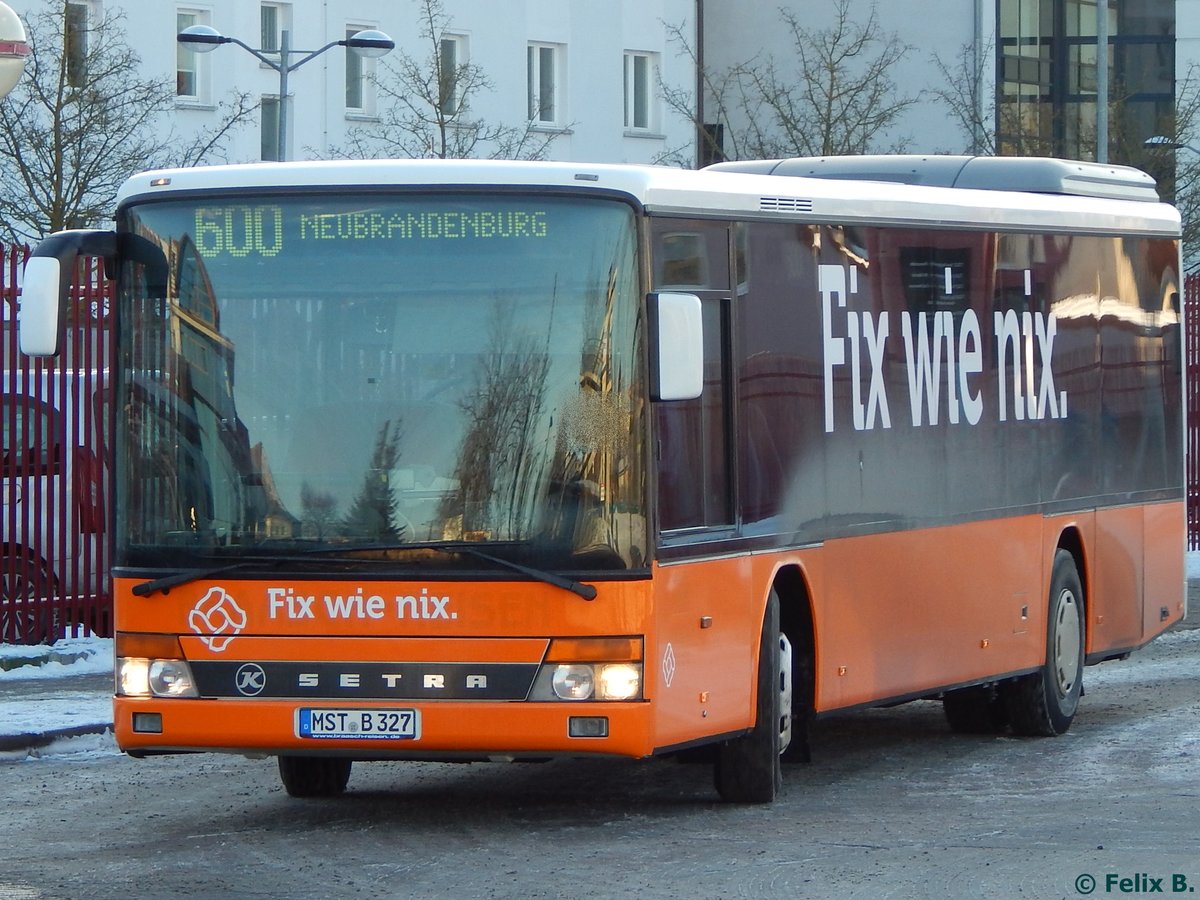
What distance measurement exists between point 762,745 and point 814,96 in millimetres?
36831

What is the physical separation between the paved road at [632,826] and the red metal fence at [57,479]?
4032mm

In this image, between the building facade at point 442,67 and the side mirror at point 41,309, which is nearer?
the side mirror at point 41,309

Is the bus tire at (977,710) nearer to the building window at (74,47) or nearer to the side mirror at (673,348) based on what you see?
the side mirror at (673,348)

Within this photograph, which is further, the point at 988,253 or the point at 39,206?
the point at 39,206

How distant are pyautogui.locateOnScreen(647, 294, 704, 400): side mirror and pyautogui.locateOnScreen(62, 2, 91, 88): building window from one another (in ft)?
85.1

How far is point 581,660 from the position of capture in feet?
31.0

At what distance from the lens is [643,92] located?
56750 millimetres

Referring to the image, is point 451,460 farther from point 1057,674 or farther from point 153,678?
point 1057,674

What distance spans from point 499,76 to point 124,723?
43373 mm

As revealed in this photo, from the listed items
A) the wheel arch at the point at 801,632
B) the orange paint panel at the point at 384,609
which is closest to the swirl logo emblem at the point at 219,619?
the orange paint panel at the point at 384,609

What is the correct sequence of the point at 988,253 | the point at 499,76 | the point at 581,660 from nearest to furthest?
the point at 581,660 < the point at 988,253 < the point at 499,76

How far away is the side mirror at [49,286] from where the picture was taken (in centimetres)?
964

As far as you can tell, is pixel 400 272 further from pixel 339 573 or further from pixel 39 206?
pixel 39 206

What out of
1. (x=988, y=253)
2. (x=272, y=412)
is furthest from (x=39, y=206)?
(x=272, y=412)
